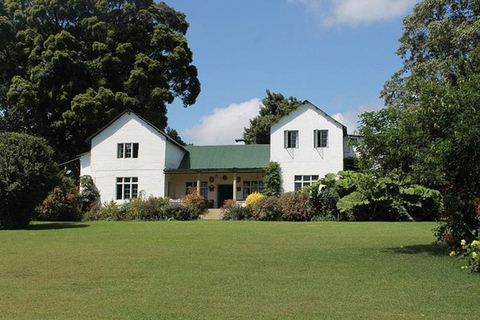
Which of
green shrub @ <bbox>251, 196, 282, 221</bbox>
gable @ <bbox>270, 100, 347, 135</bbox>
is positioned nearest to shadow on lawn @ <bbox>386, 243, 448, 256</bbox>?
green shrub @ <bbox>251, 196, 282, 221</bbox>

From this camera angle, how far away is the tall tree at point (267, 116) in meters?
54.6

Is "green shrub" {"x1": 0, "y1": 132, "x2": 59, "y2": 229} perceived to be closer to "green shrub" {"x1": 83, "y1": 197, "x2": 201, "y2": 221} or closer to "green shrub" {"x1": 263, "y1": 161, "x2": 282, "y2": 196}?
"green shrub" {"x1": 83, "y1": 197, "x2": 201, "y2": 221}

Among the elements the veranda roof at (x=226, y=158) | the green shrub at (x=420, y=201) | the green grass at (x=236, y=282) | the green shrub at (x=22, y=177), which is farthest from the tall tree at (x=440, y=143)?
the veranda roof at (x=226, y=158)

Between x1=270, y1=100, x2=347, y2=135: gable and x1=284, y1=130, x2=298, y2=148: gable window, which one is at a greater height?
x1=270, y1=100, x2=347, y2=135: gable

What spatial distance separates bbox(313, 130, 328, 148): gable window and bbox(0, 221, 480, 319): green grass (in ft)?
75.0

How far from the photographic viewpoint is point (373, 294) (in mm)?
7738

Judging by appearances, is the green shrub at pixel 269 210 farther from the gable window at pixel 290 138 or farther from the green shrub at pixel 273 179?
the gable window at pixel 290 138

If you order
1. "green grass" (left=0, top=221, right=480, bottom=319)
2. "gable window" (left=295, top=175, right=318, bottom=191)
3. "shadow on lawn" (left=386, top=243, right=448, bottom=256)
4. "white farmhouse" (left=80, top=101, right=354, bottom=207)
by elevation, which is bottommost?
"green grass" (left=0, top=221, right=480, bottom=319)

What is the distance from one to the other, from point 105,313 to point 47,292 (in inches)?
71.8

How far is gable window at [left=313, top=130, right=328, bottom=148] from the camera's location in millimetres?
37156

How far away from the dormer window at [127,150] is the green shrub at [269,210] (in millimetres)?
11673

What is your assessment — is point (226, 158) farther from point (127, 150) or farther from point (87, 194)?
point (87, 194)

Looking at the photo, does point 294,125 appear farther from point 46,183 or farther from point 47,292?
point 47,292

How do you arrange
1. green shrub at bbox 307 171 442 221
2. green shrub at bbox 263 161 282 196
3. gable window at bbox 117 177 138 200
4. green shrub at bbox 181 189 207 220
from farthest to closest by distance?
gable window at bbox 117 177 138 200
green shrub at bbox 263 161 282 196
green shrub at bbox 181 189 207 220
green shrub at bbox 307 171 442 221
